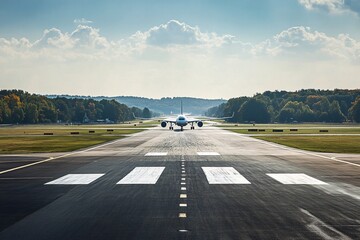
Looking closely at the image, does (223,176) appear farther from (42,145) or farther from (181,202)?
(42,145)

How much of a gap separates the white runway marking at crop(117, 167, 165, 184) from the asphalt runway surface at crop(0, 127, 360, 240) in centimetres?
5

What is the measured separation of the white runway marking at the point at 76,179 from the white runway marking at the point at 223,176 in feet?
20.5

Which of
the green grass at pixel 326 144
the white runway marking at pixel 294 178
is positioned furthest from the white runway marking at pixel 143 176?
the green grass at pixel 326 144

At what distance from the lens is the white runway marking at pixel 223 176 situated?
70.8 ft

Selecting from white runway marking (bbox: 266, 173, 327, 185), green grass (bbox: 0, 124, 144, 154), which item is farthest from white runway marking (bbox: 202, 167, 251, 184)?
green grass (bbox: 0, 124, 144, 154)

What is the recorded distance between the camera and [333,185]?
2019cm

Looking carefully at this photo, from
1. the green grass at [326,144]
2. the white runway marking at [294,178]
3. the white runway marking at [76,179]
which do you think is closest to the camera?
the white runway marking at [294,178]

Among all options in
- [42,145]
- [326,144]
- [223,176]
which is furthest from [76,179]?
[326,144]

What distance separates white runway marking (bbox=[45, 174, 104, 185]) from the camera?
2152 centimetres

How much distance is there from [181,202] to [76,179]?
8.72 m

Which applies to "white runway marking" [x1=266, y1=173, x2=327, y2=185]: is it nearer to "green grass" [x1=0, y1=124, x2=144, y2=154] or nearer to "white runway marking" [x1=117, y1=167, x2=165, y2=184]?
"white runway marking" [x1=117, y1=167, x2=165, y2=184]

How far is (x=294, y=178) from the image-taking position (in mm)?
22719

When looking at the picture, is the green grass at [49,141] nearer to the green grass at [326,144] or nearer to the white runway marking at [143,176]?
the white runway marking at [143,176]

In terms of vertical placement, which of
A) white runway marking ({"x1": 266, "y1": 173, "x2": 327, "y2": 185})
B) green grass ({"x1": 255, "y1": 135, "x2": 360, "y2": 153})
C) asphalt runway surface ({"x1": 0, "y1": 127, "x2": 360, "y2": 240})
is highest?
Result: asphalt runway surface ({"x1": 0, "y1": 127, "x2": 360, "y2": 240})
